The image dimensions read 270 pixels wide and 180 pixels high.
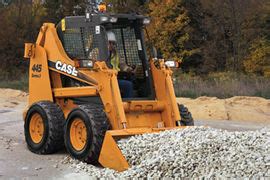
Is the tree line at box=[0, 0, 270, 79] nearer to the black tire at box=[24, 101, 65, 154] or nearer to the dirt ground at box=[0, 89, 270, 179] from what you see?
the dirt ground at box=[0, 89, 270, 179]

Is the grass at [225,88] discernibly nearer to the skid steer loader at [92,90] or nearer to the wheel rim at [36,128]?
the skid steer loader at [92,90]

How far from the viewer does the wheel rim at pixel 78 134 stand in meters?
7.54

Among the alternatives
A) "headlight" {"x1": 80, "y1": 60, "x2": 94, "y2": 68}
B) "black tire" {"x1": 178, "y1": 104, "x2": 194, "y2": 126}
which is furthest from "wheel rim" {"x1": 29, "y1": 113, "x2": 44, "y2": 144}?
"black tire" {"x1": 178, "y1": 104, "x2": 194, "y2": 126}

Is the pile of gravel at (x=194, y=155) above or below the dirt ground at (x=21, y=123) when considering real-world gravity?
above

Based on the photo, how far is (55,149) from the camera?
8.28 meters

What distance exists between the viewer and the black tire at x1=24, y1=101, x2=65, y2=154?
26.7 feet

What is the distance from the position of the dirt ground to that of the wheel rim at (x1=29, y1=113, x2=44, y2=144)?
11.2 inches

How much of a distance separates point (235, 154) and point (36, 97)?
15.2 ft

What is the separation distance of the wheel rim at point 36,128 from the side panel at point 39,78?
1.46 feet

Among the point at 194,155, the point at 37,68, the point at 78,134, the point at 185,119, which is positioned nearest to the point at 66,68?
the point at 37,68

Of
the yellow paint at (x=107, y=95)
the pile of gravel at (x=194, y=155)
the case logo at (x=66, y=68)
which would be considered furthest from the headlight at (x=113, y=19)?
the pile of gravel at (x=194, y=155)

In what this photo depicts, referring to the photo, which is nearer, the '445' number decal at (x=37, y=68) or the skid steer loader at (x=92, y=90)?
the skid steer loader at (x=92, y=90)

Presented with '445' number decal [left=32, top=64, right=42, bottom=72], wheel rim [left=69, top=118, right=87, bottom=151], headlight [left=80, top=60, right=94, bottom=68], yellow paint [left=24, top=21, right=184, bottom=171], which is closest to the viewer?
yellow paint [left=24, top=21, right=184, bottom=171]

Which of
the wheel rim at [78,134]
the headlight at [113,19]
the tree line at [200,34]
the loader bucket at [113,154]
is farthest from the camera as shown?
the tree line at [200,34]
